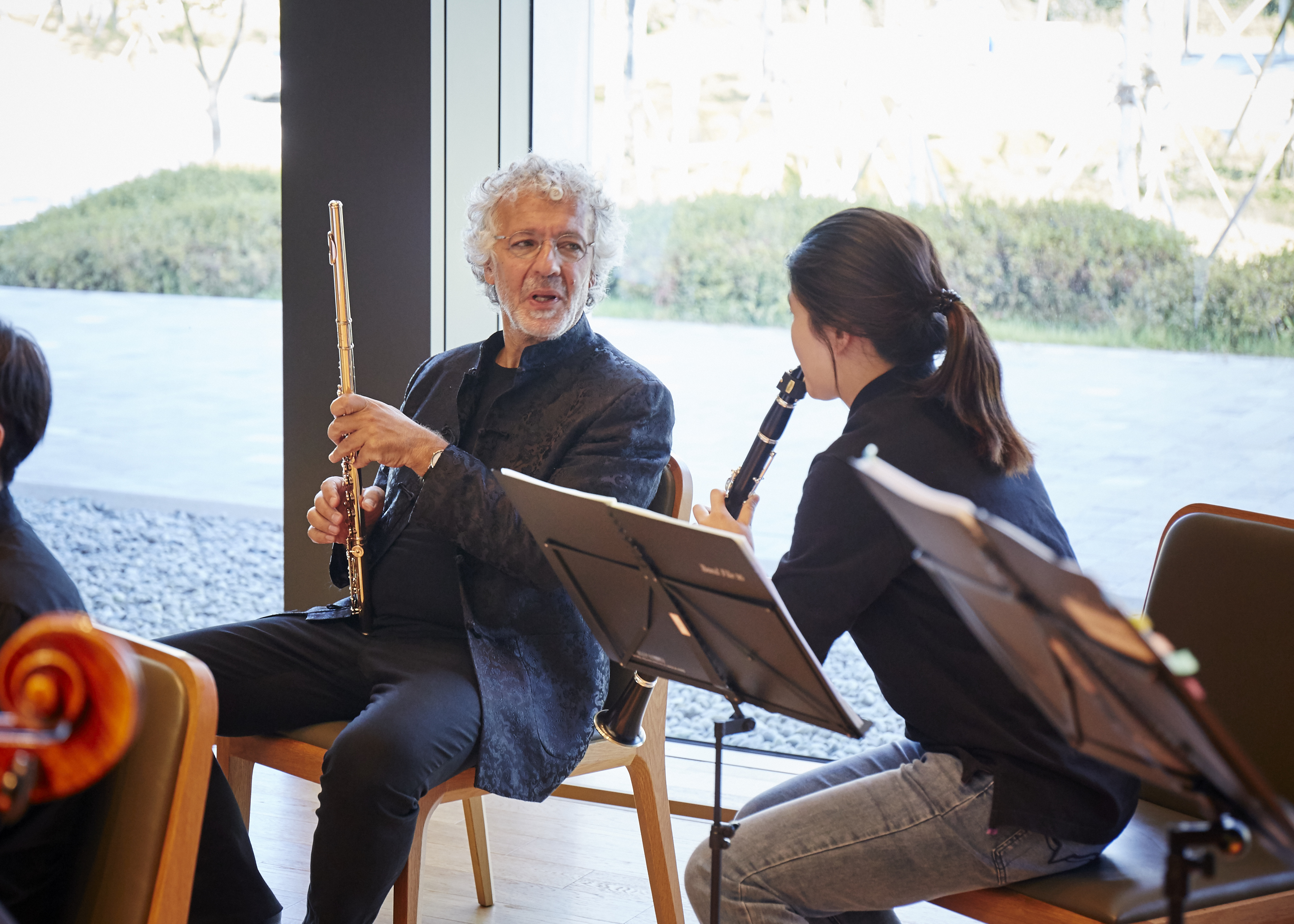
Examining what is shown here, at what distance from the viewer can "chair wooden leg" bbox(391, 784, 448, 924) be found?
5.59 ft

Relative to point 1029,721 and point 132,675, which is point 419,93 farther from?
point 132,675

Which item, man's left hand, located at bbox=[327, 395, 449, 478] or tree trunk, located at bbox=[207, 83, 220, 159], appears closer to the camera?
man's left hand, located at bbox=[327, 395, 449, 478]

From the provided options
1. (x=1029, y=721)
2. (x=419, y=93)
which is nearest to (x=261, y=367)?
(x=419, y=93)

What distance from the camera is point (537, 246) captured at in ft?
6.97

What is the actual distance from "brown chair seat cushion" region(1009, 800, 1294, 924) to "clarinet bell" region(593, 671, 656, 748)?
591mm

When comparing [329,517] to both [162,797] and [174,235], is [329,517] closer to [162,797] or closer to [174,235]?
[162,797]

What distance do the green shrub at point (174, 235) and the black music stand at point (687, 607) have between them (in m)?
2.04

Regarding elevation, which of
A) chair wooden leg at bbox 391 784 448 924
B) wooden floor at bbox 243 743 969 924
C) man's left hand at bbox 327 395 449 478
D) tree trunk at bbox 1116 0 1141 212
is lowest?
wooden floor at bbox 243 743 969 924

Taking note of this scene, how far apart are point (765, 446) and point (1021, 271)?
1.13m

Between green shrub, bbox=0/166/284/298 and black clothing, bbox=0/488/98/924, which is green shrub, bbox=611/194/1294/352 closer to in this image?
green shrub, bbox=0/166/284/298

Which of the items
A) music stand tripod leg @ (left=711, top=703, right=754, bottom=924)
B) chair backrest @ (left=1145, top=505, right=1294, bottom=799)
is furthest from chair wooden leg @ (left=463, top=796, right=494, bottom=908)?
chair backrest @ (left=1145, top=505, right=1294, bottom=799)

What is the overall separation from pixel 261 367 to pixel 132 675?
3.05 metres

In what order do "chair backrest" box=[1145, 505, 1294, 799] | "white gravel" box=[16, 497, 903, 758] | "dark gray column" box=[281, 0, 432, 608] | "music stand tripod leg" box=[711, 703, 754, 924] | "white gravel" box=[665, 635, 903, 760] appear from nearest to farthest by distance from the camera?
"music stand tripod leg" box=[711, 703, 754, 924], "chair backrest" box=[1145, 505, 1294, 799], "dark gray column" box=[281, 0, 432, 608], "white gravel" box=[665, 635, 903, 760], "white gravel" box=[16, 497, 903, 758]

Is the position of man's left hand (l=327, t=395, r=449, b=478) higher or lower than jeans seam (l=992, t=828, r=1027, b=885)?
higher
